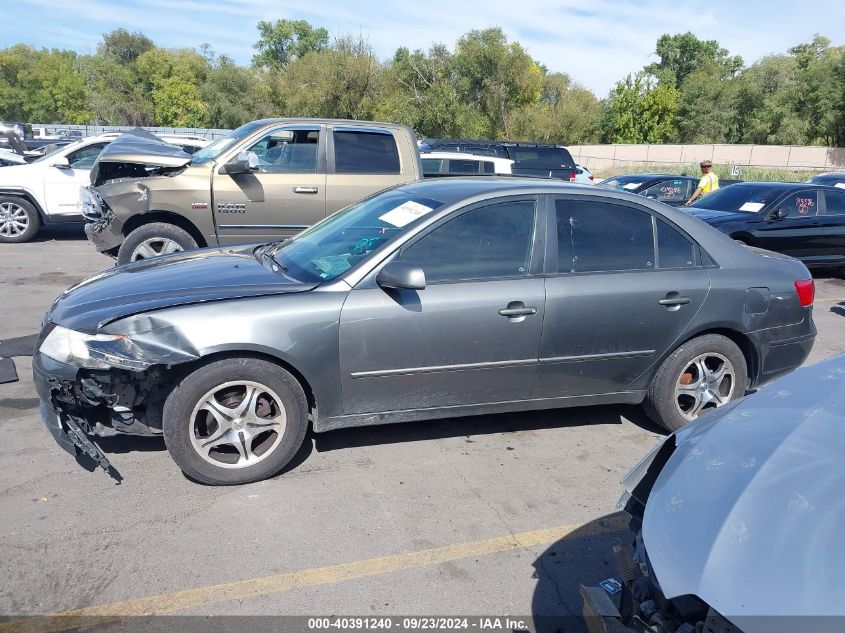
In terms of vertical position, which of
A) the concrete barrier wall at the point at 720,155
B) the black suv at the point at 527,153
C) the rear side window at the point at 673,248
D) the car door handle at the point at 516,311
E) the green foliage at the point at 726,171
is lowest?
the car door handle at the point at 516,311

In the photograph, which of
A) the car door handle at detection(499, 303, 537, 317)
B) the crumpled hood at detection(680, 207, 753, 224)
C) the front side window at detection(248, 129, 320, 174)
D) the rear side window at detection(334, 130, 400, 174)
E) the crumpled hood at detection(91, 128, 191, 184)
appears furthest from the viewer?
the crumpled hood at detection(680, 207, 753, 224)

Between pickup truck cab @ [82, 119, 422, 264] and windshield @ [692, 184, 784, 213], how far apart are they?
5.45m

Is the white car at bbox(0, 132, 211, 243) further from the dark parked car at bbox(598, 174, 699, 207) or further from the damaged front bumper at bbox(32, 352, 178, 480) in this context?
the dark parked car at bbox(598, 174, 699, 207)

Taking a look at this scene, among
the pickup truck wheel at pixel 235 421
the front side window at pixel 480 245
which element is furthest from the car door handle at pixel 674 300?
the pickup truck wheel at pixel 235 421

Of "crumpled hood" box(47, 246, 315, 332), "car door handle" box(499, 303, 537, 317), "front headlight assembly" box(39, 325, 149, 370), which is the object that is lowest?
"front headlight assembly" box(39, 325, 149, 370)

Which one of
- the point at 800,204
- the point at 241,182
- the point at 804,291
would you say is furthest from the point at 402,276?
the point at 800,204

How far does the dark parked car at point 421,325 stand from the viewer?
12.0 feet

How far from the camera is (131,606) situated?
9.41 ft

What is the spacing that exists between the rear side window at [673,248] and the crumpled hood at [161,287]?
2.35 metres

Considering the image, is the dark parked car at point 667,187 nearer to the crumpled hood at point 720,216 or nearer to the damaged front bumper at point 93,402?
the crumpled hood at point 720,216

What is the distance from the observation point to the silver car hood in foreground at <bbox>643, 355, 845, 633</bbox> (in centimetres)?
171

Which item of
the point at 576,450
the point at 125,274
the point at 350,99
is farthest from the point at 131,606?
the point at 350,99

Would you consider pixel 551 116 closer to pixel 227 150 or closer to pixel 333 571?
pixel 227 150

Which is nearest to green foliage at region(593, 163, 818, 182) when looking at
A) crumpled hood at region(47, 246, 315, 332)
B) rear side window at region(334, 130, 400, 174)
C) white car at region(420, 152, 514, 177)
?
white car at region(420, 152, 514, 177)
